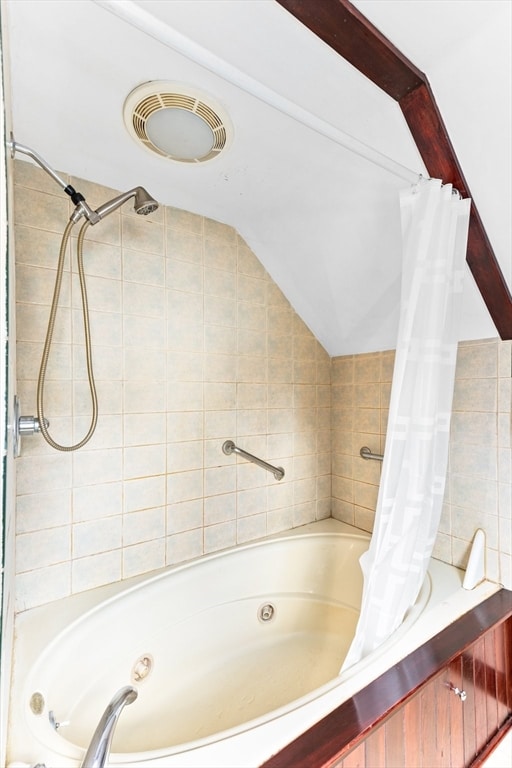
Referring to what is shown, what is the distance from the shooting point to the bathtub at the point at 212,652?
2.80ft

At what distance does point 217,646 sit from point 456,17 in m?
2.29

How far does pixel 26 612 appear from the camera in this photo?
1.31m

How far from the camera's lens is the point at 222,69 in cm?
79

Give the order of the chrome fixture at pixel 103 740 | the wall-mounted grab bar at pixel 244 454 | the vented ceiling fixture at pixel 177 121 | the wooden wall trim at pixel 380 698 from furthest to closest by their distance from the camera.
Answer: the wall-mounted grab bar at pixel 244 454 → the vented ceiling fixture at pixel 177 121 → the wooden wall trim at pixel 380 698 → the chrome fixture at pixel 103 740

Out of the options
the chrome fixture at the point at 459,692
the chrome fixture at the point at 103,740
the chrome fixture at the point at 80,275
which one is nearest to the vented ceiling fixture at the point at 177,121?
the chrome fixture at the point at 80,275

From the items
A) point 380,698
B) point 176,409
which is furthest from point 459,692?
point 176,409

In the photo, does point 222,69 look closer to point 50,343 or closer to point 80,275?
point 80,275

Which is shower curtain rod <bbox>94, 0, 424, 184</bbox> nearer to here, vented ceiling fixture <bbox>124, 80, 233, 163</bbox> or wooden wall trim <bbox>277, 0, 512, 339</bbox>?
wooden wall trim <bbox>277, 0, 512, 339</bbox>

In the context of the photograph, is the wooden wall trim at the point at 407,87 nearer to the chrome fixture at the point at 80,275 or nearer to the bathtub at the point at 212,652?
the chrome fixture at the point at 80,275

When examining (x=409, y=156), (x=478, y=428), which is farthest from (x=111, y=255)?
(x=478, y=428)

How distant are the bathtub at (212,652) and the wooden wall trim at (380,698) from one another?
0.09 ft

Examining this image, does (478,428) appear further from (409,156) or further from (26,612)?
(26,612)

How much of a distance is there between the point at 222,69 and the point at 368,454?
5.66 ft

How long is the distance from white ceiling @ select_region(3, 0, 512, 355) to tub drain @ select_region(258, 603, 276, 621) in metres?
1.58
